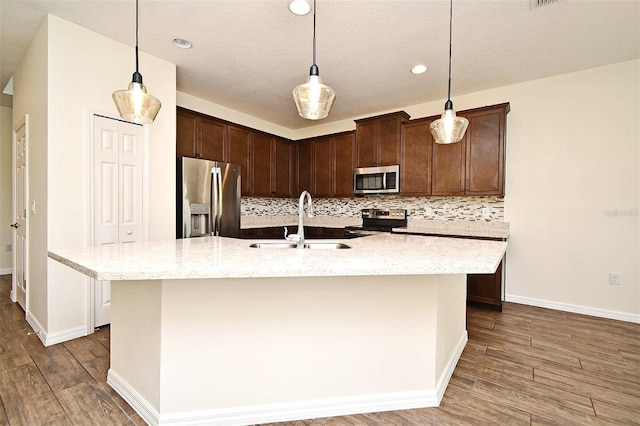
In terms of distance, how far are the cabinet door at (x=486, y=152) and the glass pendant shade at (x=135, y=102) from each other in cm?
335

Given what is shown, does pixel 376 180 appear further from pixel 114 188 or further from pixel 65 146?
pixel 65 146

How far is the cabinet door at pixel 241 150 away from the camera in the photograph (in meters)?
4.36

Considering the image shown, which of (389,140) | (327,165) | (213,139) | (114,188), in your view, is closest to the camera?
(114,188)

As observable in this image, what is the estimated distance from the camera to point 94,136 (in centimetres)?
266

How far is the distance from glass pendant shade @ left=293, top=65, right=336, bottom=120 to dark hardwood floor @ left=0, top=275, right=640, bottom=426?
166 cm

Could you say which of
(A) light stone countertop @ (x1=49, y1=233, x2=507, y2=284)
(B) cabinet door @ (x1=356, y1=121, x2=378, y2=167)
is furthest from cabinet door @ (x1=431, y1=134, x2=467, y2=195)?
(A) light stone countertop @ (x1=49, y1=233, x2=507, y2=284)

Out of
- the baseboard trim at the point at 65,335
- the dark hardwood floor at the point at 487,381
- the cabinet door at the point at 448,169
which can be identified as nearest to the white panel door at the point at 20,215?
the dark hardwood floor at the point at 487,381

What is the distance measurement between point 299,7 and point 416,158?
2429mm

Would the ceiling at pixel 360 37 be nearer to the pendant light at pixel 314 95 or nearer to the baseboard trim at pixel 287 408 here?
the pendant light at pixel 314 95

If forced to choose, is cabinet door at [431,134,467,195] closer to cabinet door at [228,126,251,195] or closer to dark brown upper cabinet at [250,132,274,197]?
dark brown upper cabinet at [250,132,274,197]

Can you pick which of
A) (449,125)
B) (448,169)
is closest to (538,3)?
Result: (449,125)

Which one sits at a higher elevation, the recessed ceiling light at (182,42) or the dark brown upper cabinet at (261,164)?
the recessed ceiling light at (182,42)

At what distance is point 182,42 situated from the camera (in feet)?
9.19

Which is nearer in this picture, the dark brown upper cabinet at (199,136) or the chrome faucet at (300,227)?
the chrome faucet at (300,227)
